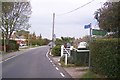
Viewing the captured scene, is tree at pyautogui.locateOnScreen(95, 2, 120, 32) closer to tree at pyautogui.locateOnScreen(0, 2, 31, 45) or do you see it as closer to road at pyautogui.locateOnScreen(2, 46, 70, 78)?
road at pyautogui.locateOnScreen(2, 46, 70, 78)

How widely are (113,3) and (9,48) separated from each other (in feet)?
118

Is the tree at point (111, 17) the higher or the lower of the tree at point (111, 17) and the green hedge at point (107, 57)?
the higher

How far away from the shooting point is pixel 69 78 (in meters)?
16.1

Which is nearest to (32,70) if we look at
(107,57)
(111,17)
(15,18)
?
(111,17)

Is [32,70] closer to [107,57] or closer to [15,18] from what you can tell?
[107,57]

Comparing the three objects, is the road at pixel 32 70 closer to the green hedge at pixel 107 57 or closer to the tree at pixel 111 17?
the green hedge at pixel 107 57

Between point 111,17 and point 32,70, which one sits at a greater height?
point 111,17

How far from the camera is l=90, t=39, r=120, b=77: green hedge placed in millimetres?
12609

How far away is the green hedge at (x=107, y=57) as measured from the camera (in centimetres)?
1261

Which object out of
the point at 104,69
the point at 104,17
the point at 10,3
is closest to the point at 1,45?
the point at 10,3

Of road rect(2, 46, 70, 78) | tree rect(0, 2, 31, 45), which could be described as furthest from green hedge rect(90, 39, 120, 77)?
tree rect(0, 2, 31, 45)

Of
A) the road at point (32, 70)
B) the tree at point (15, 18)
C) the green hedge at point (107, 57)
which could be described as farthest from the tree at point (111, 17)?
the tree at point (15, 18)

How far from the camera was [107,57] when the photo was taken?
13.5 m

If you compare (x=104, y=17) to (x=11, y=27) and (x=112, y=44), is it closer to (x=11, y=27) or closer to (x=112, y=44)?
(x=112, y=44)
